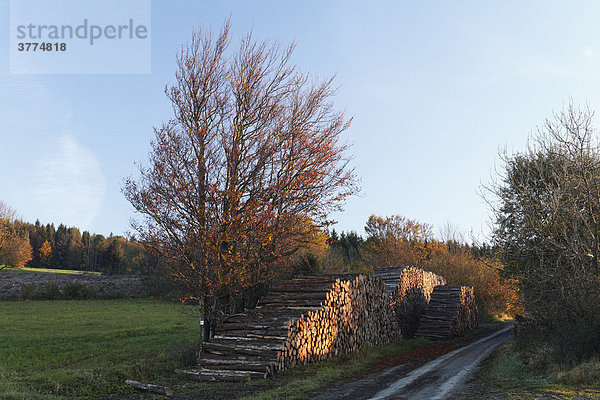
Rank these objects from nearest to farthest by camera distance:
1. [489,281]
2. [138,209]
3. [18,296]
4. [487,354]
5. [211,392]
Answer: [211,392] → [138,209] → [487,354] → [489,281] → [18,296]

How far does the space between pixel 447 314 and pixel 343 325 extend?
11.7 m

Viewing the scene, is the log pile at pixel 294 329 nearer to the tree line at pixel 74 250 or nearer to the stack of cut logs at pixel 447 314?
the stack of cut logs at pixel 447 314

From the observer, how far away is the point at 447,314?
24672mm

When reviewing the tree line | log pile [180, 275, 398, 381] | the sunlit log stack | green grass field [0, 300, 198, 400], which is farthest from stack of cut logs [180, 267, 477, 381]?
the tree line

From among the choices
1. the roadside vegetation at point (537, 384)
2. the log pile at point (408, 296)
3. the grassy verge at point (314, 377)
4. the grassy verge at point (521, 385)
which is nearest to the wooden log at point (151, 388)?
the grassy verge at point (314, 377)

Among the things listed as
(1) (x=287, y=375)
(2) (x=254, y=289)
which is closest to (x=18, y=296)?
(2) (x=254, y=289)

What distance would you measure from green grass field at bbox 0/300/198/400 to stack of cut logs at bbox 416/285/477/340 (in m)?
12.7

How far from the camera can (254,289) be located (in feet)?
51.2

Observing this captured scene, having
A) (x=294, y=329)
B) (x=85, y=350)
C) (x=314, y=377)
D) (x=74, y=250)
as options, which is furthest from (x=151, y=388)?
(x=74, y=250)

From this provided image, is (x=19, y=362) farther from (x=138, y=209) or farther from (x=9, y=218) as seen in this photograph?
(x=9, y=218)

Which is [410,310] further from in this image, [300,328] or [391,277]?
[300,328]

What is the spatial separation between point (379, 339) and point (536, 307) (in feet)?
23.2

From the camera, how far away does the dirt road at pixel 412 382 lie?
9406mm

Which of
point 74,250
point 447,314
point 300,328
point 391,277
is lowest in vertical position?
point 447,314
